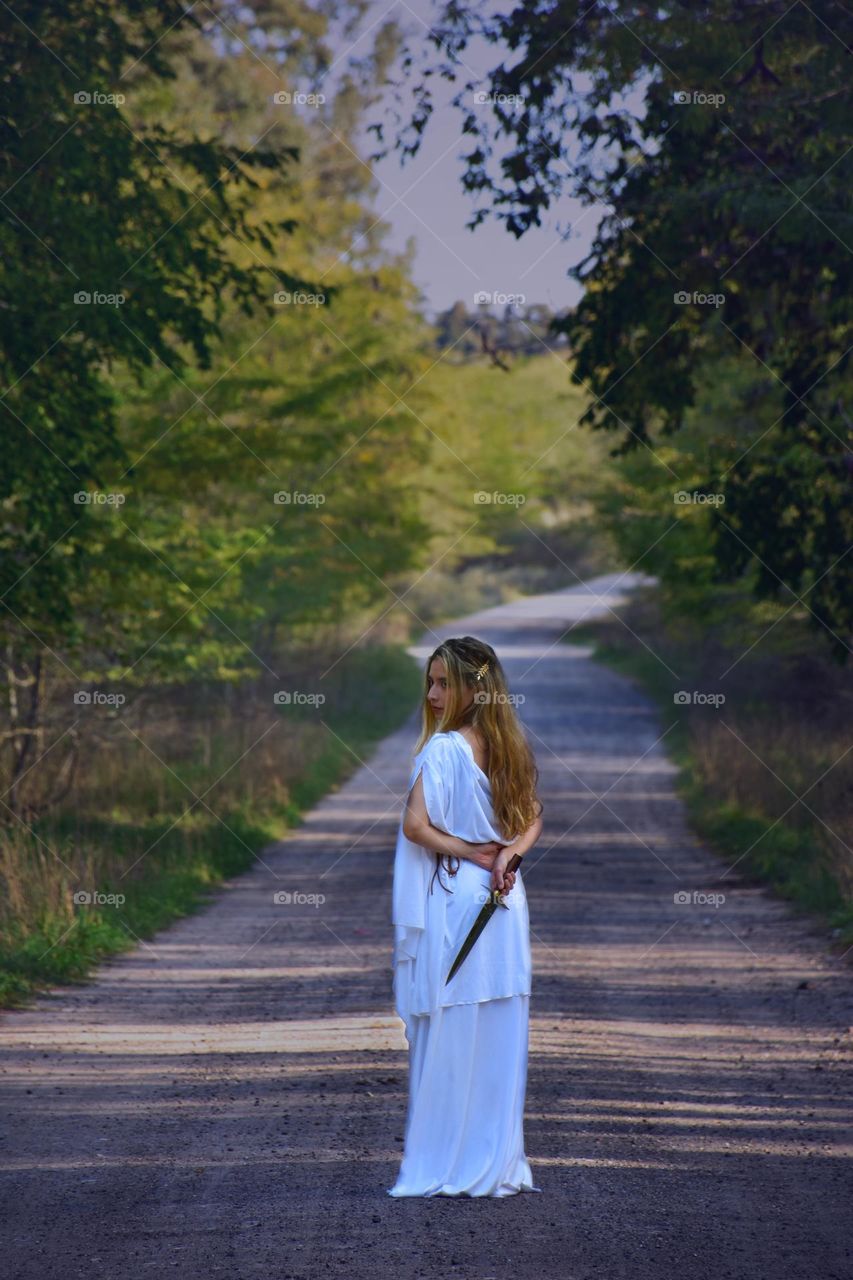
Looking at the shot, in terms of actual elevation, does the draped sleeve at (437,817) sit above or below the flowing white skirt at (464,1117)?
above

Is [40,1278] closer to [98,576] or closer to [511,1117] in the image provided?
[511,1117]

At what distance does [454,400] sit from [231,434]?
88.9 feet

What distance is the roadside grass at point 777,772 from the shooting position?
1431cm

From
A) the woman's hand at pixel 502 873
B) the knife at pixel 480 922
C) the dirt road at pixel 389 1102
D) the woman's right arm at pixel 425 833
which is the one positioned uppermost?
the woman's right arm at pixel 425 833

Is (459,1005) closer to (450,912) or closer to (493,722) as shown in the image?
(450,912)

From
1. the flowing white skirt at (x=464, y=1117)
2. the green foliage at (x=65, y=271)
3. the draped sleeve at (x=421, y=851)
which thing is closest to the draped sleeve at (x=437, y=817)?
the draped sleeve at (x=421, y=851)

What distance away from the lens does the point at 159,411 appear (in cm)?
1931

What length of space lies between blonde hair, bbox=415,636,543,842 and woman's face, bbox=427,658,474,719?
14mm

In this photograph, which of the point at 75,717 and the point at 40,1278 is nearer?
the point at 40,1278

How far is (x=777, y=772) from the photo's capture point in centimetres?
1898

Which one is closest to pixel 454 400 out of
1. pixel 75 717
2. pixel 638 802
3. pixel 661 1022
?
pixel 638 802

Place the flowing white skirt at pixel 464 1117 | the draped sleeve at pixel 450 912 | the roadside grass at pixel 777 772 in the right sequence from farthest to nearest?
the roadside grass at pixel 777 772, the draped sleeve at pixel 450 912, the flowing white skirt at pixel 464 1117

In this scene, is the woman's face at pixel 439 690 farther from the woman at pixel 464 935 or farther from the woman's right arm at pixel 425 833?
the woman's right arm at pixel 425 833

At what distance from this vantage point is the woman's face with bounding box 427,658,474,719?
240 inches
